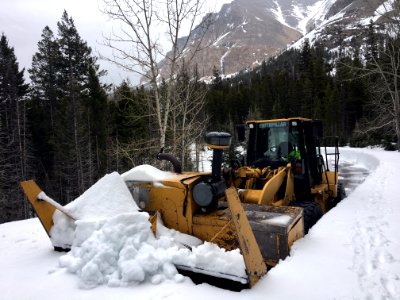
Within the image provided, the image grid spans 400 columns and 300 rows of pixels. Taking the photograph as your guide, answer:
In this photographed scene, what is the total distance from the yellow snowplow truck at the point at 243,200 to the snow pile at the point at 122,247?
0.57 ft

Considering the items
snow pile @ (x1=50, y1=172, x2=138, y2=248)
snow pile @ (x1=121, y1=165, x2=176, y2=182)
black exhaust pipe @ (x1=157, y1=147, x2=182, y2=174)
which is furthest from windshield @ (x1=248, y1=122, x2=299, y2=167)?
snow pile @ (x1=50, y1=172, x2=138, y2=248)

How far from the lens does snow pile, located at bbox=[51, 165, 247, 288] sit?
3777 mm

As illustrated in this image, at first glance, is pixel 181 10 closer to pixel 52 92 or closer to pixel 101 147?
pixel 101 147

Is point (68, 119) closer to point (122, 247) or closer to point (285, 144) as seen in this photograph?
point (285, 144)

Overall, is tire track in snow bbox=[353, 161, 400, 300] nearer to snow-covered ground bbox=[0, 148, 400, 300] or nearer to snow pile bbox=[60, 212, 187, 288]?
snow-covered ground bbox=[0, 148, 400, 300]

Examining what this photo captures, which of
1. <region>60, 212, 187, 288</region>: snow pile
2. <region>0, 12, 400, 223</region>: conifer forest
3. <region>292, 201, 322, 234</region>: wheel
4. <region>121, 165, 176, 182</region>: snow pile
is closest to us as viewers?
<region>60, 212, 187, 288</region>: snow pile

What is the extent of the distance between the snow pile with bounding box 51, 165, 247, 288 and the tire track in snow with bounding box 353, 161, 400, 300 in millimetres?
1493

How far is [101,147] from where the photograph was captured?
3394cm

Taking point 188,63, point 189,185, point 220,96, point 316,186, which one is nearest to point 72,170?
point 188,63

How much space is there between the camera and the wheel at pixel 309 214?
664 cm

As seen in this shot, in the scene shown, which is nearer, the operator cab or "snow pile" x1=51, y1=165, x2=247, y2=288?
"snow pile" x1=51, y1=165, x2=247, y2=288

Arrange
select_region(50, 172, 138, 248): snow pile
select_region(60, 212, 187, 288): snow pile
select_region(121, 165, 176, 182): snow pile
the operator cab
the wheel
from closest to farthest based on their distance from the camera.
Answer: select_region(60, 212, 187, 288): snow pile < select_region(50, 172, 138, 248): snow pile < select_region(121, 165, 176, 182): snow pile < the wheel < the operator cab

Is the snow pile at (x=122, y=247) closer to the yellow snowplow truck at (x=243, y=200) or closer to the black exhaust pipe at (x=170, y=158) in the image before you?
the yellow snowplow truck at (x=243, y=200)

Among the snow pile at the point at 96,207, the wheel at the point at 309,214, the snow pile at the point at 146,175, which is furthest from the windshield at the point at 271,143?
the snow pile at the point at 96,207
